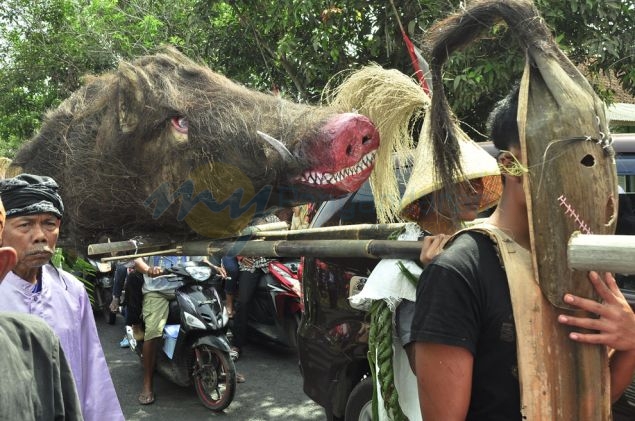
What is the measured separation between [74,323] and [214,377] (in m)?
2.60

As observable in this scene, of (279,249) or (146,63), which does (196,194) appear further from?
(146,63)

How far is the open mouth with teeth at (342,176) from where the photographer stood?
227 cm

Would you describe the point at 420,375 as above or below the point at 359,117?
below

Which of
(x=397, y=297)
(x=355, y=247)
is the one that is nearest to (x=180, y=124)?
(x=355, y=247)

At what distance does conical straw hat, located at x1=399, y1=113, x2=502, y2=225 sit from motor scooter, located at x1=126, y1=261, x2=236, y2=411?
2.83 m

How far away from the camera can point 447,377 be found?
133cm

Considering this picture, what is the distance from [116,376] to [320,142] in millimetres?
4268

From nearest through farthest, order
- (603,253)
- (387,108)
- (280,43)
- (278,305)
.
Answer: (603,253) < (387,108) < (278,305) < (280,43)

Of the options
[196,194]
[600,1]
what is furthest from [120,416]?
[600,1]

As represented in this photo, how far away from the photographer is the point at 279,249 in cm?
209

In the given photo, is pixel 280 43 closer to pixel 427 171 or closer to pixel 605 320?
pixel 427 171

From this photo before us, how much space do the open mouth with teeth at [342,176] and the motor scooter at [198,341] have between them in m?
2.69

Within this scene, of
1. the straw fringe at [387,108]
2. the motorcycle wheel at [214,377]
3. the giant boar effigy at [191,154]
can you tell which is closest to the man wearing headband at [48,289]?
the giant boar effigy at [191,154]

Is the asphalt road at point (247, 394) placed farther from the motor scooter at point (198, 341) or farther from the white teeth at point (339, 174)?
the white teeth at point (339, 174)
